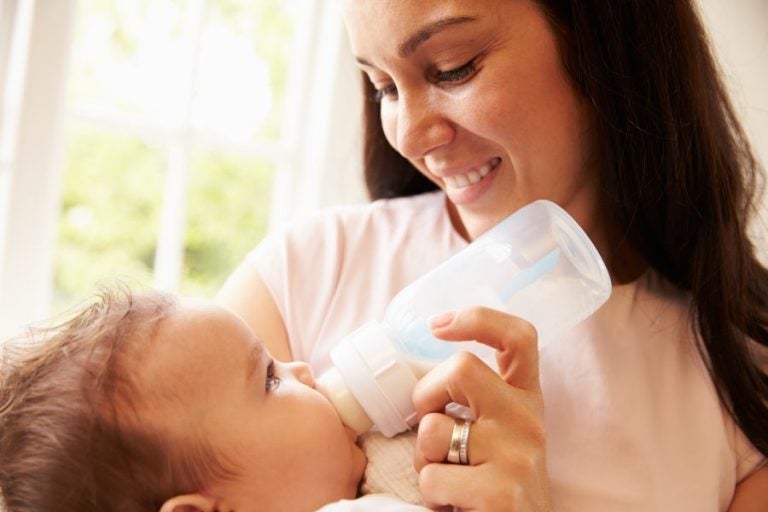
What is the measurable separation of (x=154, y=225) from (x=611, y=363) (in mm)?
2851

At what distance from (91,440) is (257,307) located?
0.44 meters

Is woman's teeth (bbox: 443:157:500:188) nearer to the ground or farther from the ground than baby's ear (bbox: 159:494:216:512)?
farther from the ground

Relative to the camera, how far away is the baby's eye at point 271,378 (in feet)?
3.56

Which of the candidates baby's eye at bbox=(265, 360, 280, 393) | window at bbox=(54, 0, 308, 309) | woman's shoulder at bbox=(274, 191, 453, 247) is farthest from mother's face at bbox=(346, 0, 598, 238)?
window at bbox=(54, 0, 308, 309)

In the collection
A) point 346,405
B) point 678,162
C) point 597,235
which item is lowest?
point 346,405

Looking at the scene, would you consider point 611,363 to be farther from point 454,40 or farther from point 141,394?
point 141,394

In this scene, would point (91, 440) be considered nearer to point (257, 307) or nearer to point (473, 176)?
point (257, 307)

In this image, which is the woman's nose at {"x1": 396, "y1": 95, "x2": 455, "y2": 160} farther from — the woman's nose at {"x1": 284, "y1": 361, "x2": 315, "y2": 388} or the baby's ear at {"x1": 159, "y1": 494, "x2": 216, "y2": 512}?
the baby's ear at {"x1": 159, "y1": 494, "x2": 216, "y2": 512}

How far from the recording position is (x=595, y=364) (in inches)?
49.4

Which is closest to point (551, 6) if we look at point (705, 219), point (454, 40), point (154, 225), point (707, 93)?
point (454, 40)

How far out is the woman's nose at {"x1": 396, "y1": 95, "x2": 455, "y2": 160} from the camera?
122 cm

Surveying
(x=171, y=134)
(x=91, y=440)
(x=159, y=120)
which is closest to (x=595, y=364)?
(x=91, y=440)

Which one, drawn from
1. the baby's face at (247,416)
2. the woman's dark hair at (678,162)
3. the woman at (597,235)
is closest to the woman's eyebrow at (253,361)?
the baby's face at (247,416)

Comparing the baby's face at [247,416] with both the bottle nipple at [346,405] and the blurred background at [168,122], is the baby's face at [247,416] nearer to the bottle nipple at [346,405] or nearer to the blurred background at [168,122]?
the bottle nipple at [346,405]
